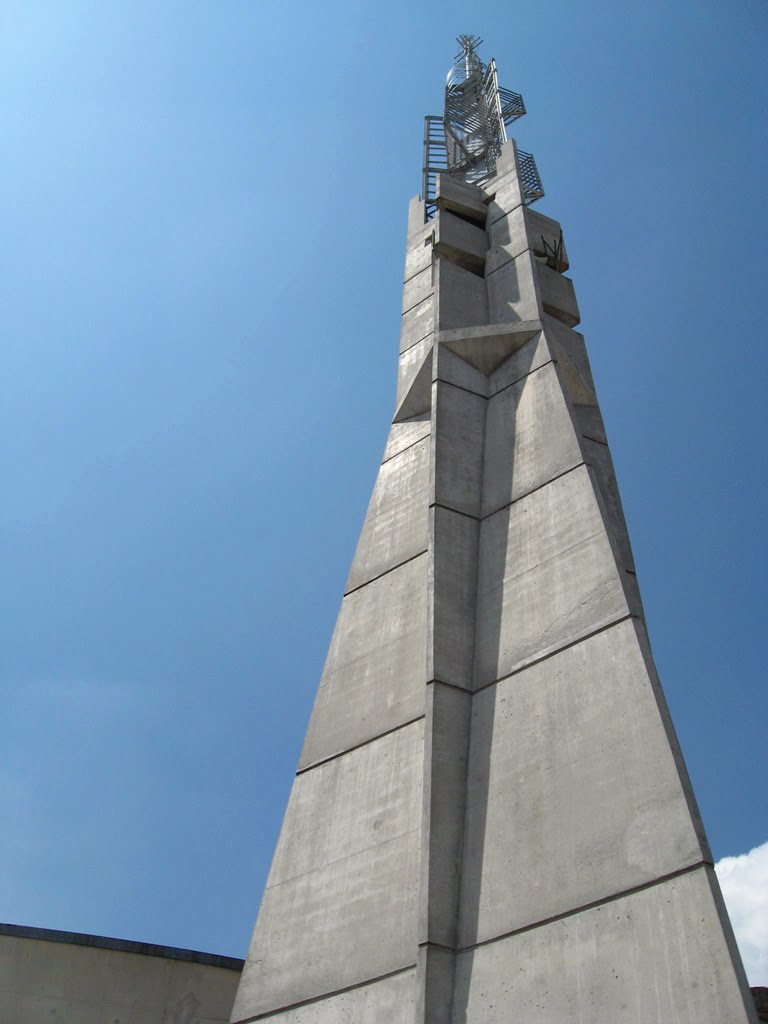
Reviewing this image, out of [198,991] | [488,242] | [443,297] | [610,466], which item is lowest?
[198,991]

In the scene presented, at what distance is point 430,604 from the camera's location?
414 inches

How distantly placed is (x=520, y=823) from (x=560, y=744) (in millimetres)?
724

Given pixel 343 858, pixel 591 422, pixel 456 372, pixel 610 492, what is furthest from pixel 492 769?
pixel 591 422

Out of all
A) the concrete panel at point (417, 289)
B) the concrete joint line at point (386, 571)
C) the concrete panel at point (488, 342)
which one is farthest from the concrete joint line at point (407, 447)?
the concrete panel at point (417, 289)

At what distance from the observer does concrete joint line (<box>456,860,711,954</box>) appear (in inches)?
282

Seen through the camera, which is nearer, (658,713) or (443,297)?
(658,713)

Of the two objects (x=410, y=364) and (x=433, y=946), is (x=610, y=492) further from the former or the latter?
(x=433, y=946)

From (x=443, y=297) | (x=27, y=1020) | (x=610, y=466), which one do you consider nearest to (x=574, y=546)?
(x=610, y=466)

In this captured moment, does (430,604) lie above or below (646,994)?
above

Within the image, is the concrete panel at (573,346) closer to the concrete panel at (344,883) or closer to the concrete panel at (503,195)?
the concrete panel at (503,195)

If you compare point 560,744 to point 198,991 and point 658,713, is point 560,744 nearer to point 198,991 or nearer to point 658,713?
point 658,713

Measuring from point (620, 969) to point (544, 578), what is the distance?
3.98 metres

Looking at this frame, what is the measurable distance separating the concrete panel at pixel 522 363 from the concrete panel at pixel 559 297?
217 cm

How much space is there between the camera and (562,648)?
367 inches
